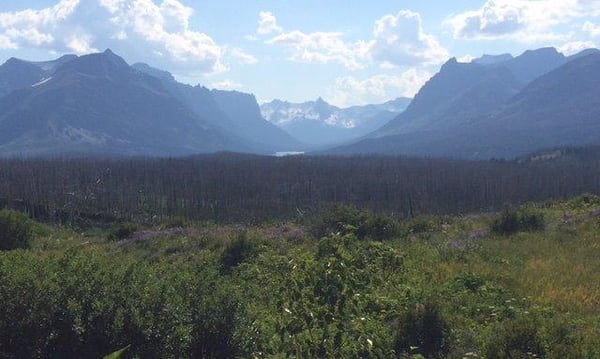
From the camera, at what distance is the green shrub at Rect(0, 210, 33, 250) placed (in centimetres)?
2858

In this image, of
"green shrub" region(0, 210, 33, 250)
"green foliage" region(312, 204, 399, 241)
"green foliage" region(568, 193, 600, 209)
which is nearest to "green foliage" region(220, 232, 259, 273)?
"green foliage" region(312, 204, 399, 241)

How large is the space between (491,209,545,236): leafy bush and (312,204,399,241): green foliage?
456cm

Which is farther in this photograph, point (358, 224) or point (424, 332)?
point (358, 224)

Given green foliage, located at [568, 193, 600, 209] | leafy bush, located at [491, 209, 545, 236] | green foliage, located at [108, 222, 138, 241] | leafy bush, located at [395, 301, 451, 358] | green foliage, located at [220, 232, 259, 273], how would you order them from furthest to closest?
green foliage, located at [108, 222, 138, 241] < green foliage, located at [568, 193, 600, 209] < leafy bush, located at [491, 209, 545, 236] < green foliage, located at [220, 232, 259, 273] < leafy bush, located at [395, 301, 451, 358]

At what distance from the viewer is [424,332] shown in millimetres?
11211

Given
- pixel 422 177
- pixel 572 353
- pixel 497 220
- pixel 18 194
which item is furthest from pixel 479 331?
pixel 422 177

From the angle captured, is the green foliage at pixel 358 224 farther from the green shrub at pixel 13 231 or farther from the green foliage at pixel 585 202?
the green shrub at pixel 13 231

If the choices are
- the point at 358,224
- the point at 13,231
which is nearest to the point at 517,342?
the point at 358,224

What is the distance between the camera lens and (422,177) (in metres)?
150

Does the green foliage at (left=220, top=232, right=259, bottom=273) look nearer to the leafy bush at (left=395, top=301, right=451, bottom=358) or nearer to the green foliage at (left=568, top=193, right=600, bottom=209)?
the leafy bush at (left=395, top=301, right=451, bottom=358)

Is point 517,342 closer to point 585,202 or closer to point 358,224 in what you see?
point 358,224

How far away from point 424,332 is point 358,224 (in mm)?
13461

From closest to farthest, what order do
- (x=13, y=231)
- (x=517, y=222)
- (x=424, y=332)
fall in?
(x=424, y=332), (x=517, y=222), (x=13, y=231)

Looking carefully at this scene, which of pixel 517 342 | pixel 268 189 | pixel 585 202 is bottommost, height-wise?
pixel 268 189
